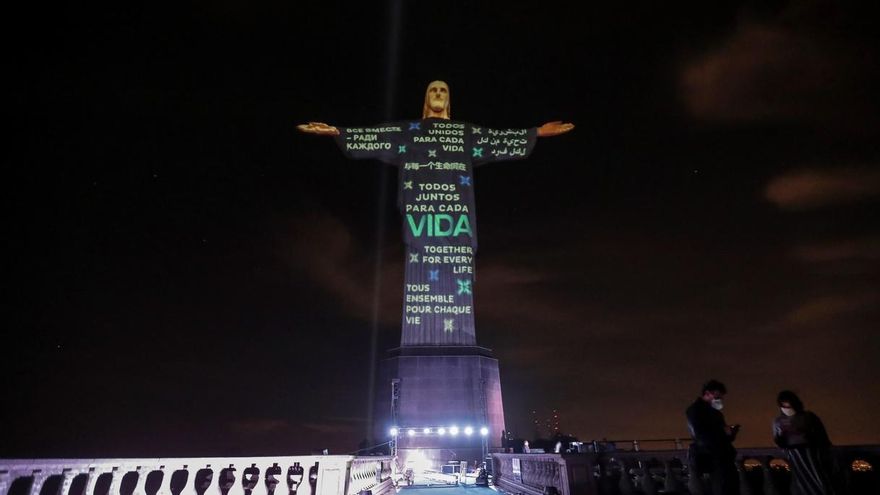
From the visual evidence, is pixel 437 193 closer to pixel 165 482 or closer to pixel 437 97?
pixel 437 97

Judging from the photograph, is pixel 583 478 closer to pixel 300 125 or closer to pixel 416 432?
pixel 416 432

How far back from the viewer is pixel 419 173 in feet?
78.4

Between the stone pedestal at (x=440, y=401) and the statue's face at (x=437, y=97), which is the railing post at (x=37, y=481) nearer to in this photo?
the stone pedestal at (x=440, y=401)

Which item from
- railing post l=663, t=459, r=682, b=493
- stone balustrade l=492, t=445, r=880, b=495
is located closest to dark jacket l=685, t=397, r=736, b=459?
stone balustrade l=492, t=445, r=880, b=495

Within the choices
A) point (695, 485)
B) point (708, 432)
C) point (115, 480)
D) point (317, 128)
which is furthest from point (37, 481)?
point (317, 128)

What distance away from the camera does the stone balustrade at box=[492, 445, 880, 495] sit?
558 cm

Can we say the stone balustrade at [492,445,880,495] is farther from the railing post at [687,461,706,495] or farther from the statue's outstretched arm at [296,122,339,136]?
the statue's outstretched arm at [296,122,339,136]

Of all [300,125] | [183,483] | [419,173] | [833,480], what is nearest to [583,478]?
[833,480]

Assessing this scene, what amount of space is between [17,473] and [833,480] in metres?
8.19

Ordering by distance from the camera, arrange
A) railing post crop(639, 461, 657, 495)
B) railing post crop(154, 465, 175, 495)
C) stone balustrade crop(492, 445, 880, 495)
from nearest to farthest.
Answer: railing post crop(154, 465, 175, 495)
stone balustrade crop(492, 445, 880, 495)
railing post crop(639, 461, 657, 495)

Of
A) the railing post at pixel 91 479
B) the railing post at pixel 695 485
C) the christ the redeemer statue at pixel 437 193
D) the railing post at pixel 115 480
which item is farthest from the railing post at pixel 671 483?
the christ the redeemer statue at pixel 437 193

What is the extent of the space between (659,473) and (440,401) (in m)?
12.3

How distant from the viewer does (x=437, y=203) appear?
2347cm

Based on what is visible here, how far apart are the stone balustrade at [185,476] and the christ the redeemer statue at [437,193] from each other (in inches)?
520
